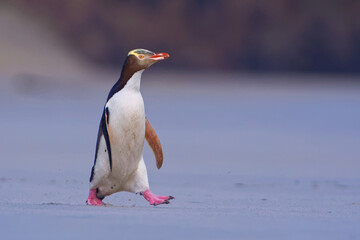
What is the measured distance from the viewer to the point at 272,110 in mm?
17359

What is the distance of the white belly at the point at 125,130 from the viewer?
5629mm

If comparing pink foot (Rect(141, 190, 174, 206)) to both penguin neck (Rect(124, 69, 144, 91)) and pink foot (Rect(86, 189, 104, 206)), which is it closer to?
pink foot (Rect(86, 189, 104, 206))

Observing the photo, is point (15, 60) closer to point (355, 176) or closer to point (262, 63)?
point (262, 63)

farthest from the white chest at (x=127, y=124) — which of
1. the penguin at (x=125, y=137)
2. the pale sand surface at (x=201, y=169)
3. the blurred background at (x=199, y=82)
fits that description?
the blurred background at (x=199, y=82)

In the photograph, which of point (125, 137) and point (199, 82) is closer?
point (125, 137)

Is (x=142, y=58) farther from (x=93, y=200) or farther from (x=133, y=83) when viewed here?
(x=93, y=200)

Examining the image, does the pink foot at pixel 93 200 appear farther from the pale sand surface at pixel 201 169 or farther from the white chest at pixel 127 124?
the white chest at pixel 127 124

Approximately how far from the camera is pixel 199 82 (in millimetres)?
29312

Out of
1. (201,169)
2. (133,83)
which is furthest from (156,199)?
(201,169)

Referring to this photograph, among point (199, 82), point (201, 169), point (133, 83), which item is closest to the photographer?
point (133, 83)

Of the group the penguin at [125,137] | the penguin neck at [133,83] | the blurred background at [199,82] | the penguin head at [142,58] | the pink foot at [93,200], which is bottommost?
the blurred background at [199,82]

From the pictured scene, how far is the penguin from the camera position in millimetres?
5645

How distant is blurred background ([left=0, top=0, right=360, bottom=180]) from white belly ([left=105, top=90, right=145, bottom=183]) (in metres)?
2.27

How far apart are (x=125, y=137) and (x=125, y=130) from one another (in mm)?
42
